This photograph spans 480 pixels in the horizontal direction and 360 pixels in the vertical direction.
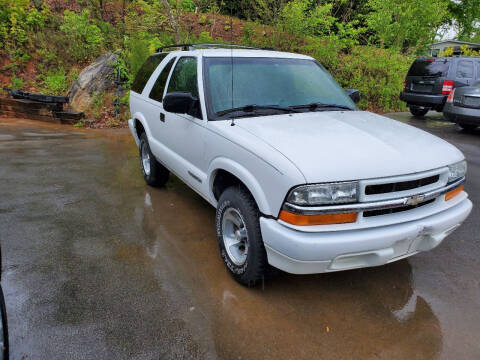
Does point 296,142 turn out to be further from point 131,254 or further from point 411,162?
point 131,254

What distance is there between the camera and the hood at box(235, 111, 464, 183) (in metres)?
2.28

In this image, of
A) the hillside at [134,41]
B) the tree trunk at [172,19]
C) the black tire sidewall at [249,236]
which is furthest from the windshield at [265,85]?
the tree trunk at [172,19]

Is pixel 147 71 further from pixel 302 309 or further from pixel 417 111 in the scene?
pixel 417 111

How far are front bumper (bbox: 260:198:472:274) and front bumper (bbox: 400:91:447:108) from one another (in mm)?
8783

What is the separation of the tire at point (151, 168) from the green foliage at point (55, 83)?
6.73 m

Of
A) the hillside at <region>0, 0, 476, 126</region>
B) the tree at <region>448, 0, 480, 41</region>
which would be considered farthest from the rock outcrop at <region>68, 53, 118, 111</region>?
the tree at <region>448, 0, 480, 41</region>

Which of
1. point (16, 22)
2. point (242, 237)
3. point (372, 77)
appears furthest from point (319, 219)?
point (16, 22)

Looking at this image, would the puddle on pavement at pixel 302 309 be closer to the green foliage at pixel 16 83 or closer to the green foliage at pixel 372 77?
the green foliage at pixel 16 83

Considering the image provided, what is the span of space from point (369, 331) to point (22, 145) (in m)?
7.07

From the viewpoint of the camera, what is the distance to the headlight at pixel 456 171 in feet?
8.83

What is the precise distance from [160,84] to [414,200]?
3188mm

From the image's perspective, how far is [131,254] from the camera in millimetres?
3369

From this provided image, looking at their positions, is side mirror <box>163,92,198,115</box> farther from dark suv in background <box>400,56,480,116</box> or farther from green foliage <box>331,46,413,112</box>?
green foliage <box>331,46,413,112</box>

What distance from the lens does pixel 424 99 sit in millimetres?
10172
